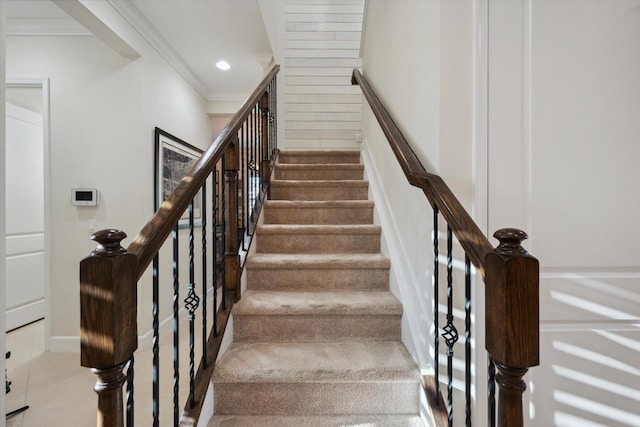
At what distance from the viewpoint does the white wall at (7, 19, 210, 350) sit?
2674 millimetres

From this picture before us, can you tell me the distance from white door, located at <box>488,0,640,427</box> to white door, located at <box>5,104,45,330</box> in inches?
178

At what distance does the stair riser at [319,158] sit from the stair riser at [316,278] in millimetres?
1579

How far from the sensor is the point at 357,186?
2545 mm

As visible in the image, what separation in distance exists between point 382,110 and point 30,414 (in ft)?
8.86

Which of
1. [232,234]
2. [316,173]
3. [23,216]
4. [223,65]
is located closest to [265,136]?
[316,173]

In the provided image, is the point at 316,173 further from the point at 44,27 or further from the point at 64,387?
the point at 44,27

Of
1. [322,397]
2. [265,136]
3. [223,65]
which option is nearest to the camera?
[322,397]

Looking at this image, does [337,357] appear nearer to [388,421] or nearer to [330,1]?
[388,421]

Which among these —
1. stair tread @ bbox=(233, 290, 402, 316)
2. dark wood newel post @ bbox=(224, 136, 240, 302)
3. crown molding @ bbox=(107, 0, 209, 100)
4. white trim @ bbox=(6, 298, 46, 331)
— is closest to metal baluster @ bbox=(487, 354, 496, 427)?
stair tread @ bbox=(233, 290, 402, 316)

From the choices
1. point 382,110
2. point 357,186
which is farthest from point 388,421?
point 357,186

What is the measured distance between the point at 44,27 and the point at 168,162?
143cm

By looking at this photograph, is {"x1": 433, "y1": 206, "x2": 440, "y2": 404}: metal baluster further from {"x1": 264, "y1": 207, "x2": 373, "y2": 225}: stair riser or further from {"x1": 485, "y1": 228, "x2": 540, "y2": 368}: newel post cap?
{"x1": 264, "y1": 207, "x2": 373, "y2": 225}: stair riser

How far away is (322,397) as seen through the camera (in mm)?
1246

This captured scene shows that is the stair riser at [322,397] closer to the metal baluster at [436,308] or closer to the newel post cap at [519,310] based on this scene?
the metal baluster at [436,308]
